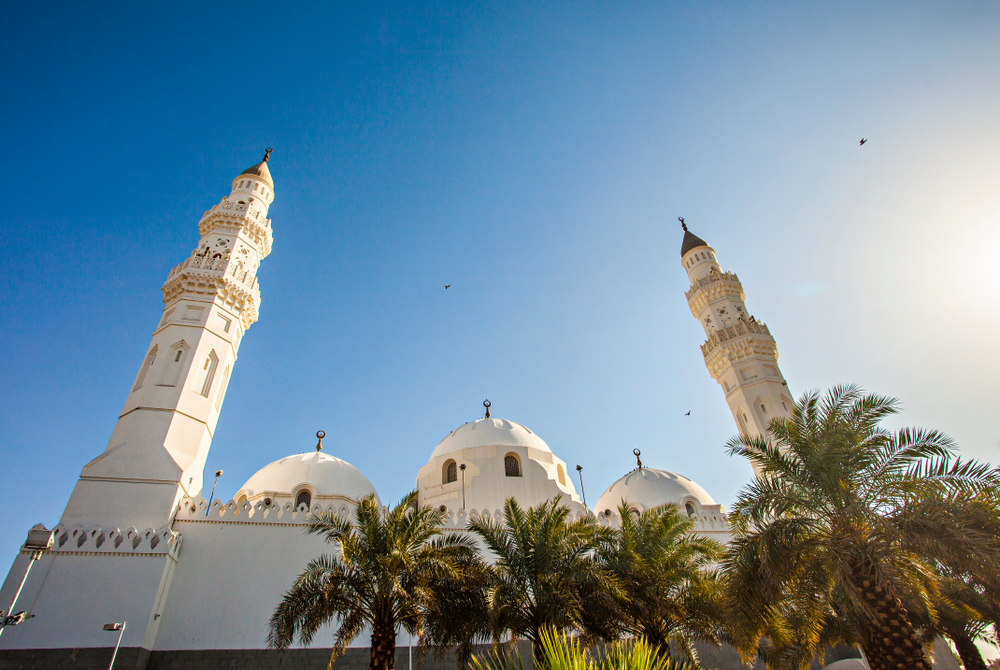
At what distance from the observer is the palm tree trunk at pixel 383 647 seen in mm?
11711

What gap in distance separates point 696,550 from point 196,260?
21583 mm

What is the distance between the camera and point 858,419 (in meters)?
11.6

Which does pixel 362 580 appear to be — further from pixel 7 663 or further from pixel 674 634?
pixel 7 663

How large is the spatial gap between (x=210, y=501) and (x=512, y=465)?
39.0 ft

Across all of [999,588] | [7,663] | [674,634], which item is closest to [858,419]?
[999,588]

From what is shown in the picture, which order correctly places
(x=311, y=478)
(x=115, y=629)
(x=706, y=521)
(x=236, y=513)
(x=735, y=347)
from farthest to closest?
(x=735, y=347) < (x=706, y=521) < (x=311, y=478) < (x=236, y=513) < (x=115, y=629)

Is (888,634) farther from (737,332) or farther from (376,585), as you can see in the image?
(737,332)

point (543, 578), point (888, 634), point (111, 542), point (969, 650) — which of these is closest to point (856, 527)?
point (888, 634)

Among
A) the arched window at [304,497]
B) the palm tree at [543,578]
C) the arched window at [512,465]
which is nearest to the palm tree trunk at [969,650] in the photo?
the palm tree at [543,578]

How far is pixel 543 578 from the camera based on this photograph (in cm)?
1273

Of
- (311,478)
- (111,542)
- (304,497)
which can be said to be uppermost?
(311,478)

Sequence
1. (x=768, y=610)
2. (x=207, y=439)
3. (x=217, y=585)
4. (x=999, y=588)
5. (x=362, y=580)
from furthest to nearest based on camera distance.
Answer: (x=207, y=439) < (x=217, y=585) < (x=362, y=580) < (x=768, y=610) < (x=999, y=588)

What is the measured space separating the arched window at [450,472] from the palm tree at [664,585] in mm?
11708

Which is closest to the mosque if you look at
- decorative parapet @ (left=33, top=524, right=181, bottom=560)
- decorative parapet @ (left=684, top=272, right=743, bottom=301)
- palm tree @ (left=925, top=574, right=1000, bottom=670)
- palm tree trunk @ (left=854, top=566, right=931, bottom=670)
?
decorative parapet @ (left=33, top=524, right=181, bottom=560)
